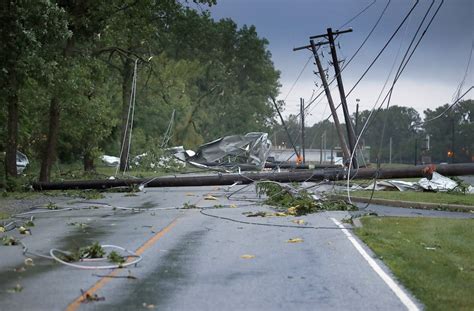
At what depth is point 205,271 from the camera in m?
8.50

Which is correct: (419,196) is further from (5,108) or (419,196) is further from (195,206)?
(5,108)

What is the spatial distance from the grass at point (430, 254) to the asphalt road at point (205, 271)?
0.98ft

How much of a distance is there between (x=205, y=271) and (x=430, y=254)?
12.3 ft

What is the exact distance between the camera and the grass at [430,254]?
7133 millimetres

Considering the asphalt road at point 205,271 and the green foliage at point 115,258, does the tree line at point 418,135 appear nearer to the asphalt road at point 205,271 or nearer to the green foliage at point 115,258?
the asphalt road at point 205,271

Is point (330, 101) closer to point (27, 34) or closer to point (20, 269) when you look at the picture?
Answer: point (27, 34)

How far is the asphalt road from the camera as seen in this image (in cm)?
673

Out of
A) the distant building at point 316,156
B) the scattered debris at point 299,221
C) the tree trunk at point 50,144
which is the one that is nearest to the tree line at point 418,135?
the distant building at point 316,156

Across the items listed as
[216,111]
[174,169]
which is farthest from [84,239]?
[216,111]

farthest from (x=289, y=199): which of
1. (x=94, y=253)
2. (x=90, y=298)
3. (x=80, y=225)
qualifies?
(x=90, y=298)

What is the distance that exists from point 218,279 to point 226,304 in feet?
4.40

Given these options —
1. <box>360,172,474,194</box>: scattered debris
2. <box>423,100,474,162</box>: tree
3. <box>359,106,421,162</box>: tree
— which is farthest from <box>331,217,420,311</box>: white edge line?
<box>359,106,421,162</box>: tree

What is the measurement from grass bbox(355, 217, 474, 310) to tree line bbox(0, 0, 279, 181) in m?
10.1

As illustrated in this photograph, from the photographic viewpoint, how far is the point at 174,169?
43094 millimetres
